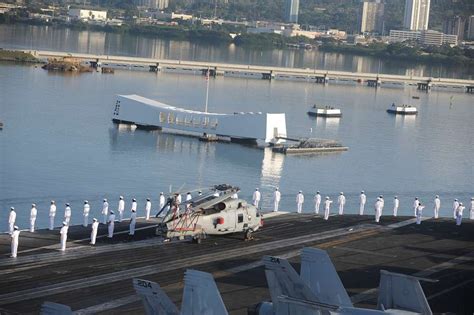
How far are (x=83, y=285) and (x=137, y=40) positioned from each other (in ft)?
543

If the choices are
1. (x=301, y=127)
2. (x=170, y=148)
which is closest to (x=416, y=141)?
(x=301, y=127)

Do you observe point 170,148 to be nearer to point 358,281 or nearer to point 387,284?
point 358,281

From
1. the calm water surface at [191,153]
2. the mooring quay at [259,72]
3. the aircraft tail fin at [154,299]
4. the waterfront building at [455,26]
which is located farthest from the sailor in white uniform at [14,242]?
the waterfront building at [455,26]

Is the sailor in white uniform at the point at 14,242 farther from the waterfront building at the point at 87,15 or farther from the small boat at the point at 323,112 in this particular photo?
the waterfront building at the point at 87,15

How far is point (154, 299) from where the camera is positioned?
17.4m

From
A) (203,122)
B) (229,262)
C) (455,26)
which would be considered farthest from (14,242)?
(455,26)

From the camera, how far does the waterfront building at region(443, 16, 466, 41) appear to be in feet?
449

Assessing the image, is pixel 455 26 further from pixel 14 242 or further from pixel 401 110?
pixel 14 242

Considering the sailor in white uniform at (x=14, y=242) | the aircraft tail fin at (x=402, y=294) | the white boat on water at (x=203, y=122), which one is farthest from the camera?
the white boat on water at (x=203, y=122)

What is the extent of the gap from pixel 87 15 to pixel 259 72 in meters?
74.9

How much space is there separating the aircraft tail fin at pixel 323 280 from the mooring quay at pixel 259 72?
3567 inches

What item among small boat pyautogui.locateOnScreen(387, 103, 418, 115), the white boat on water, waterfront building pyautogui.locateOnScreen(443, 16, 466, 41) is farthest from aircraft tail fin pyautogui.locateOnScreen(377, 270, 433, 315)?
waterfront building pyautogui.locateOnScreen(443, 16, 466, 41)

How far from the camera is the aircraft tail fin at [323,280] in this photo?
20.2 m

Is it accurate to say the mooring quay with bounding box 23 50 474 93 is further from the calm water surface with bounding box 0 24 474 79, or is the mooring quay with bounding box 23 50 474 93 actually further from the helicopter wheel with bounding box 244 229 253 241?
the helicopter wheel with bounding box 244 229 253 241
